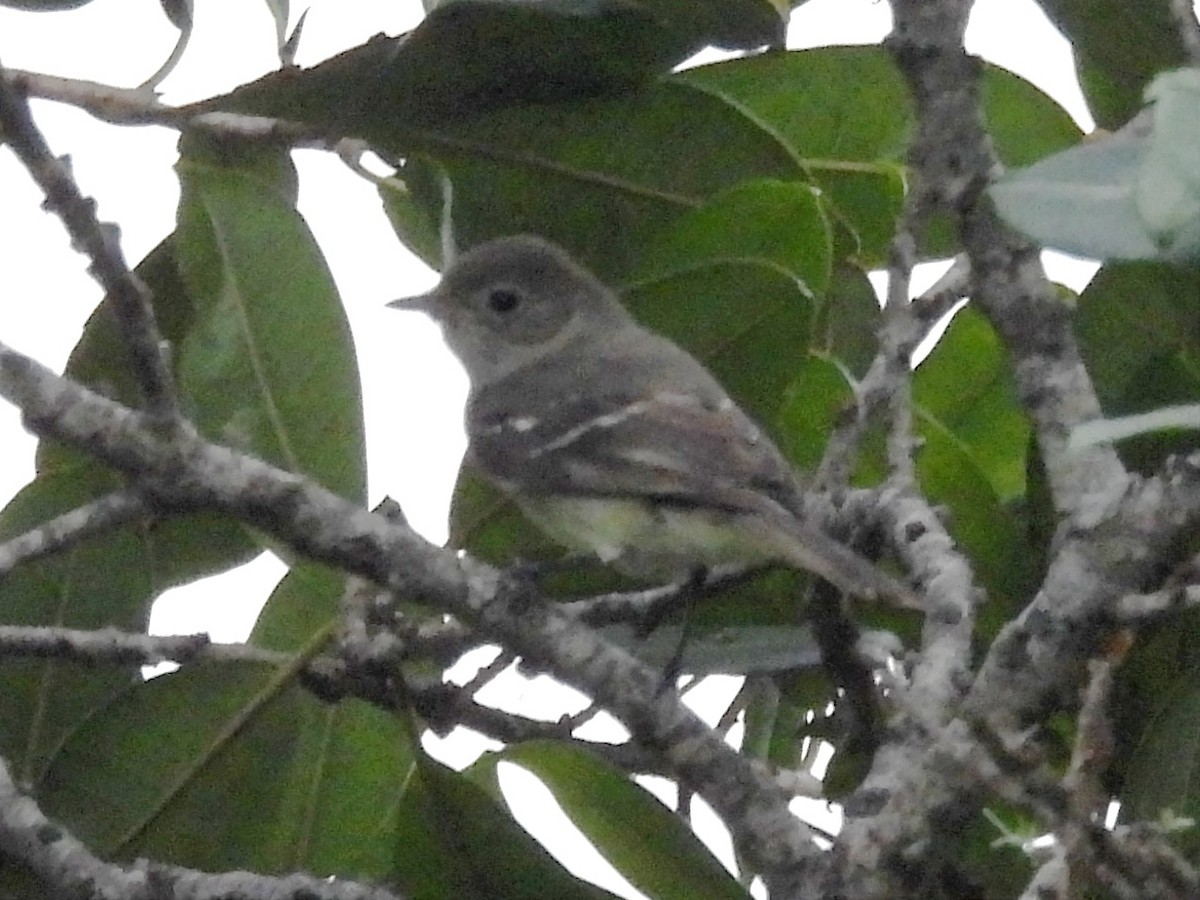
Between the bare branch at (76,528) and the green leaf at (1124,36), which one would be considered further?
the green leaf at (1124,36)

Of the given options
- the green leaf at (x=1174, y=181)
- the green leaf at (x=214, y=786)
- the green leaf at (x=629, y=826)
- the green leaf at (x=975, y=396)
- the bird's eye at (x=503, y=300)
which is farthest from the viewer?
the bird's eye at (x=503, y=300)

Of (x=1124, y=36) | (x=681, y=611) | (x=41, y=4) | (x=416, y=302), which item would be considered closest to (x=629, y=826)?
(x=681, y=611)

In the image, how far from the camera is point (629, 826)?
1.44 m

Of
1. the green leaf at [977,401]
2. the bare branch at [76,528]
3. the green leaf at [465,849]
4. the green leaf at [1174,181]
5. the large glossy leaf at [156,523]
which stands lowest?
the green leaf at [465,849]

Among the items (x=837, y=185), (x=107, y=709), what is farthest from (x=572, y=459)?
(x=107, y=709)

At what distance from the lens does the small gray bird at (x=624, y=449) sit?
1835 mm

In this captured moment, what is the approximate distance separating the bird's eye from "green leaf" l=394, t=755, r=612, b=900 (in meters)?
1.39

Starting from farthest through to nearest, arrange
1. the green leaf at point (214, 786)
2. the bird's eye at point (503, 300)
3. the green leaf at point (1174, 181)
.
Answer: the bird's eye at point (503, 300) < the green leaf at point (214, 786) < the green leaf at point (1174, 181)

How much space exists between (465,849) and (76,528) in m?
0.40

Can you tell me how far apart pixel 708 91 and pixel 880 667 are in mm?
614

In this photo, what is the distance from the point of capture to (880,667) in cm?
145

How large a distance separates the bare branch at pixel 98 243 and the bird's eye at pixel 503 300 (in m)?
1.44

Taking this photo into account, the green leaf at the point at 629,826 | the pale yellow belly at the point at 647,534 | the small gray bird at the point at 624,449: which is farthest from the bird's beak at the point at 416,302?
the green leaf at the point at 629,826

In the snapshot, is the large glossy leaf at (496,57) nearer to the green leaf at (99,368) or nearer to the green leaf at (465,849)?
the green leaf at (99,368)
